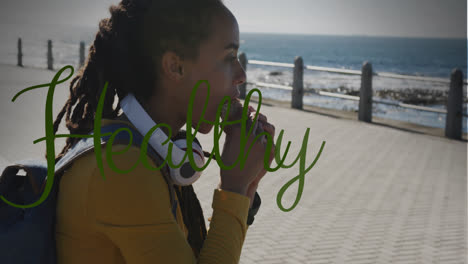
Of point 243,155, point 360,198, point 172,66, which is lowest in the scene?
point 360,198

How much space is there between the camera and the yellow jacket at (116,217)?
1299mm

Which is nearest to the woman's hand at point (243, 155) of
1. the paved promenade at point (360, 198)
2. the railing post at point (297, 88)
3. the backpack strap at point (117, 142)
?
the backpack strap at point (117, 142)

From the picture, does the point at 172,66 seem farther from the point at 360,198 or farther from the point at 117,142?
Answer: the point at 360,198

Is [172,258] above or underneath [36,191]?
underneath

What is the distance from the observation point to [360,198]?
689 cm

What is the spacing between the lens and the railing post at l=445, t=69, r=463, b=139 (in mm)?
11281

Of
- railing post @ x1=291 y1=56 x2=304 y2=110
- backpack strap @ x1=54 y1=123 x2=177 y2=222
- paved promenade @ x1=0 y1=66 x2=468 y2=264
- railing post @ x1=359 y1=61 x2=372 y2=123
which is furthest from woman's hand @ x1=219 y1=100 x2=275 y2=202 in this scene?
railing post @ x1=291 y1=56 x2=304 y2=110

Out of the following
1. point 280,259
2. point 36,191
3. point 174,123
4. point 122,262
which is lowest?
point 280,259

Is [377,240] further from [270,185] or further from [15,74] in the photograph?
[15,74]

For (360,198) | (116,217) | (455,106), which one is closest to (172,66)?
(116,217)

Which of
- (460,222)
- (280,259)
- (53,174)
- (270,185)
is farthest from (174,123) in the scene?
(270,185)

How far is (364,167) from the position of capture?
8500 mm

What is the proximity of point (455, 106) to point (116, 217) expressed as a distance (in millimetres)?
10976

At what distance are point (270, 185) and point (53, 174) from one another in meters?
6.02
